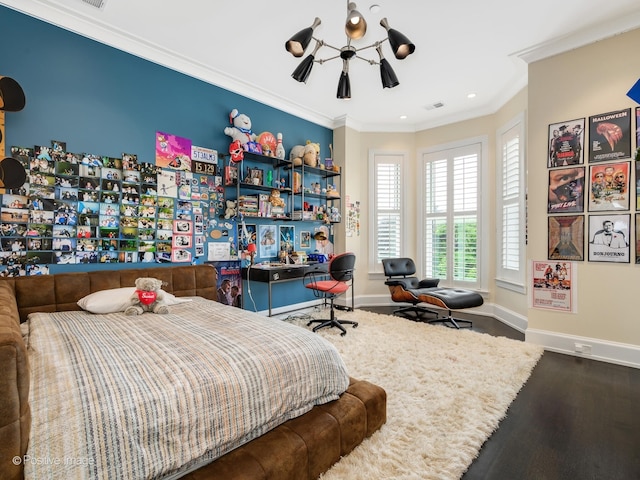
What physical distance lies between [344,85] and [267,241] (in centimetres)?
235

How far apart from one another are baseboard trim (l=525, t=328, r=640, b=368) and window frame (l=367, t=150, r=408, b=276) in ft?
8.12

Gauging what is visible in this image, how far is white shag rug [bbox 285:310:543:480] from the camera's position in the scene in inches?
61.2

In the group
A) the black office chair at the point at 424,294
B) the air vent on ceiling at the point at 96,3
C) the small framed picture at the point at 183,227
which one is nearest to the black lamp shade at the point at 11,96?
the air vent on ceiling at the point at 96,3

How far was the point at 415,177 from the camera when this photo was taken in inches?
215

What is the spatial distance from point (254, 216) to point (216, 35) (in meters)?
1.95

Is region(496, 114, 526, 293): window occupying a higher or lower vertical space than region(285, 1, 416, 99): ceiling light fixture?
lower

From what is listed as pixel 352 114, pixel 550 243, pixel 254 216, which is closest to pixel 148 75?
pixel 254 216

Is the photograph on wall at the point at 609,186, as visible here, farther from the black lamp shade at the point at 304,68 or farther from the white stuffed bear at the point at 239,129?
the white stuffed bear at the point at 239,129

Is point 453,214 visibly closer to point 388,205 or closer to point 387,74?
point 388,205

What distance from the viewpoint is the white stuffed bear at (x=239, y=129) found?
3.79 m

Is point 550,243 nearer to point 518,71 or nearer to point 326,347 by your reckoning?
point 518,71

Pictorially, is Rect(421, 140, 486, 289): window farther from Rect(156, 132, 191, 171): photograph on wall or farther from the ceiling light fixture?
Rect(156, 132, 191, 171): photograph on wall

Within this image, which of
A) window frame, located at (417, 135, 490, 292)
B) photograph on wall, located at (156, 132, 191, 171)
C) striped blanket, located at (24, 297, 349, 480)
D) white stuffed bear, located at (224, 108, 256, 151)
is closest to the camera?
striped blanket, located at (24, 297, 349, 480)

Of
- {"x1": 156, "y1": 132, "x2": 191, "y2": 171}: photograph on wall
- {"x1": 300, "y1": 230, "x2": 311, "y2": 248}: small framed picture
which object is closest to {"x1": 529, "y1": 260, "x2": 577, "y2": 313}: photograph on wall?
{"x1": 300, "y1": 230, "x2": 311, "y2": 248}: small framed picture
